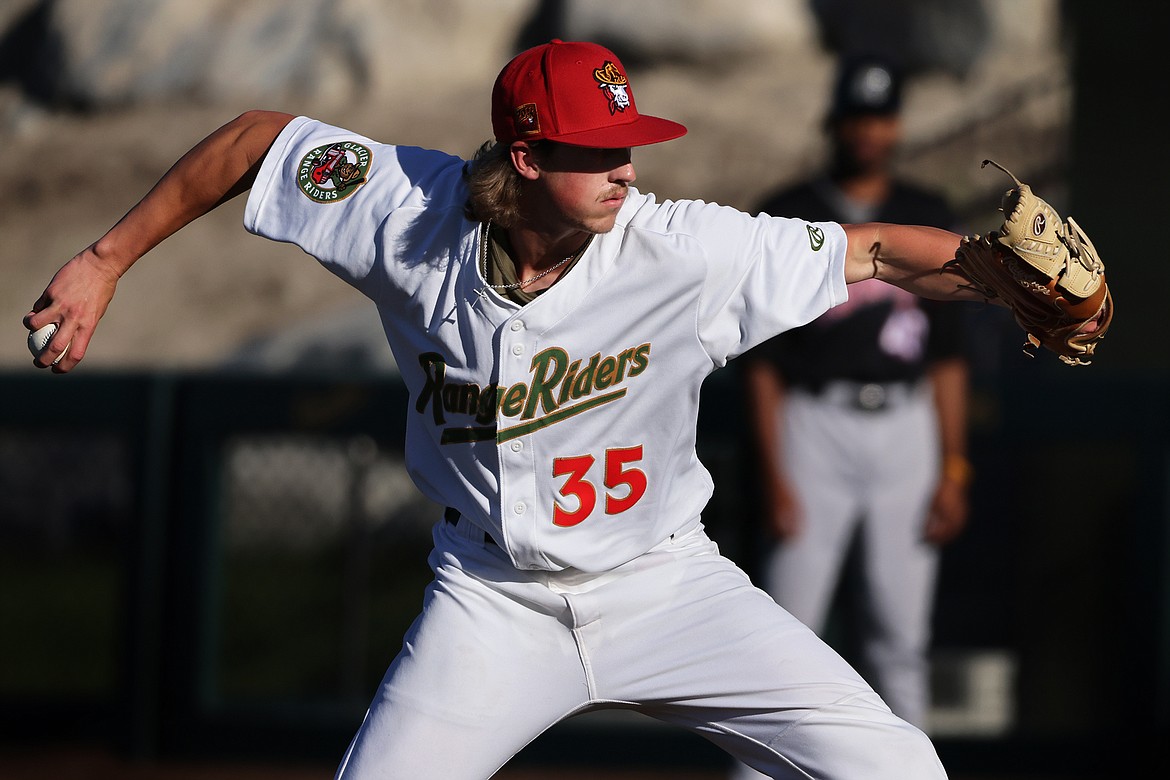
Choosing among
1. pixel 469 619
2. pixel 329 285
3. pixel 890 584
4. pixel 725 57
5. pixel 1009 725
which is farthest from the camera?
pixel 725 57

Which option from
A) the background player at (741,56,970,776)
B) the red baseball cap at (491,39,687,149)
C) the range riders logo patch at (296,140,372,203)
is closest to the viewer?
the red baseball cap at (491,39,687,149)

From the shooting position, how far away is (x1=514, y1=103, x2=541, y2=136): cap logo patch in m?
2.35

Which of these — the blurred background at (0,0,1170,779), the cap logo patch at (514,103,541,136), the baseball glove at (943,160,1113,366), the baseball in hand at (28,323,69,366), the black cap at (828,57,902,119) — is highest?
the black cap at (828,57,902,119)

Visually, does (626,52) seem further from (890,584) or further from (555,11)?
(890,584)

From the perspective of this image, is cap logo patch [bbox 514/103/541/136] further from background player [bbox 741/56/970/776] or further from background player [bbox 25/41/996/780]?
background player [bbox 741/56/970/776]

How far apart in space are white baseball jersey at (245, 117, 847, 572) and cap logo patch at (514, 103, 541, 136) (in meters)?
0.19

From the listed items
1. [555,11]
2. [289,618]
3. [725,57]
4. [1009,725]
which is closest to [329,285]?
[555,11]

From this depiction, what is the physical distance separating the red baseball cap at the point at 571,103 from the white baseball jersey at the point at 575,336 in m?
0.18

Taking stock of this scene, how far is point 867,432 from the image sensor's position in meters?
4.12

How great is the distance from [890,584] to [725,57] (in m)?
5.22

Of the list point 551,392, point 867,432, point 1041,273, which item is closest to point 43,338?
point 551,392

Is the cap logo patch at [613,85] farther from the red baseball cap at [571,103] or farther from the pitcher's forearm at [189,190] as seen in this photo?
the pitcher's forearm at [189,190]

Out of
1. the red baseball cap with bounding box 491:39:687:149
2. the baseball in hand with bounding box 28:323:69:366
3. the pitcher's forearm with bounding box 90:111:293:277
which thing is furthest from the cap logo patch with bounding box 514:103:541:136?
the baseball in hand with bounding box 28:323:69:366

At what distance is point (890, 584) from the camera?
13.7 feet
